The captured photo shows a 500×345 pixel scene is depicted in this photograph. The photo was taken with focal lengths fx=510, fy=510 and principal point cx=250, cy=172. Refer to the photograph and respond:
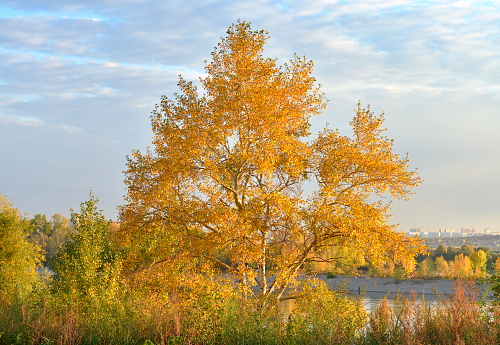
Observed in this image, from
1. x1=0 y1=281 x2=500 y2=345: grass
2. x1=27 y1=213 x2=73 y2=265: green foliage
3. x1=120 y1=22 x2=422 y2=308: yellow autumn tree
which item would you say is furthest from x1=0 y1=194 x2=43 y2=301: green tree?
x1=27 y1=213 x2=73 y2=265: green foliage

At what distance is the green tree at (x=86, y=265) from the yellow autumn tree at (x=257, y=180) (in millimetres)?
2676

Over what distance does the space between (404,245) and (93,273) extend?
31.3 feet

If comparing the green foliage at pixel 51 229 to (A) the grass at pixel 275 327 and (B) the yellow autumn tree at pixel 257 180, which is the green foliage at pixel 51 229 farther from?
(A) the grass at pixel 275 327

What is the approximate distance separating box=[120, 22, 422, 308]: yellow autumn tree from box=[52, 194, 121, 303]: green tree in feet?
8.78

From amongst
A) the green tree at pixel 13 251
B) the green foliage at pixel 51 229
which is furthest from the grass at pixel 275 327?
the green foliage at pixel 51 229

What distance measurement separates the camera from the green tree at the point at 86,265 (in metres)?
14.0

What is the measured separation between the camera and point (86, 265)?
1415 centimetres

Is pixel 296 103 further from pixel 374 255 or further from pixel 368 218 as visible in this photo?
pixel 374 255

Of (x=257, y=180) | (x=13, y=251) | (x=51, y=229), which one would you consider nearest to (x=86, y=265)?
(x=257, y=180)

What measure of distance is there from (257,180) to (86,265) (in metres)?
6.70

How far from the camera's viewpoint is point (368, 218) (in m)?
16.1

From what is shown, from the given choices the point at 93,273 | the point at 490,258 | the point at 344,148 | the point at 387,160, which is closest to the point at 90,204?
the point at 93,273

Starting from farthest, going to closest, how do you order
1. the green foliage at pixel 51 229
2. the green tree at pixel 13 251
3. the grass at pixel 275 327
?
the green foliage at pixel 51 229 < the green tree at pixel 13 251 < the grass at pixel 275 327

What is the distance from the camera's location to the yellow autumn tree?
52.4ft
